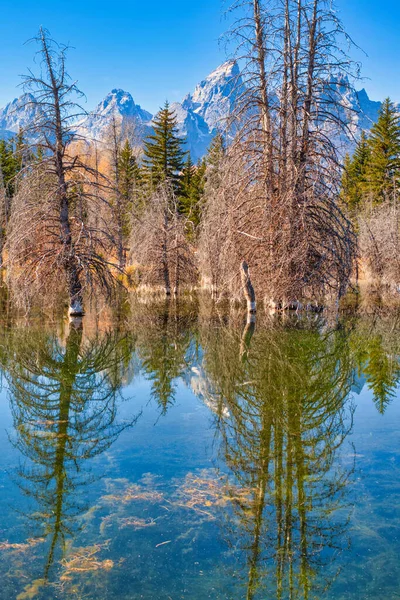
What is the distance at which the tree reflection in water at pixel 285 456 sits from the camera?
157 inches

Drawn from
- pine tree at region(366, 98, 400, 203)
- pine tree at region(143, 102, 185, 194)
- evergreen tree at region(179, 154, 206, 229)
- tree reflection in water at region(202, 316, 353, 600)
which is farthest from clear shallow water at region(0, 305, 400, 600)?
→ pine tree at region(366, 98, 400, 203)

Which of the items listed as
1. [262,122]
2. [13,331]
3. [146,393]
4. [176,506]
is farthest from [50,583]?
[262,122]

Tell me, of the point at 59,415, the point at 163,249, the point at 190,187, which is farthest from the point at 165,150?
the point at 59,415

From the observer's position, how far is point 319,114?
15969mm

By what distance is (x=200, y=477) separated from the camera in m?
5.43

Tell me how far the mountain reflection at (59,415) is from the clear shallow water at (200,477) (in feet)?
0.09

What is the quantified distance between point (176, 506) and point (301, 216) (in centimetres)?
1171

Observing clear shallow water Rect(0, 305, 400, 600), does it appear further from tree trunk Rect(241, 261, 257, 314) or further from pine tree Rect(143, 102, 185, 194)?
pine tree Rect(143, 102, 185, 194)

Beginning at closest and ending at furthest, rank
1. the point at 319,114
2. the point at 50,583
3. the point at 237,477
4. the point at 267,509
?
the point at 50,583 → the point at 267,509 → the point at 237,477 → the point at 319,114

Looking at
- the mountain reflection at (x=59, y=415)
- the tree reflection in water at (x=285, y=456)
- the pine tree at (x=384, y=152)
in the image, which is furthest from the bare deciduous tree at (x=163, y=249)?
the pine tree at (x=384, y=152)

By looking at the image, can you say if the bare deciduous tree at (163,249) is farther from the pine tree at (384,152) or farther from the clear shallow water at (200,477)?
the pine tree at (384,152)

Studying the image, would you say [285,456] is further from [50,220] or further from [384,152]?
[384,152]

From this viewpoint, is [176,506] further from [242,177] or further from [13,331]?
[242,177]

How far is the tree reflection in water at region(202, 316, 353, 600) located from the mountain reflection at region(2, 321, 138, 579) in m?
1.50
